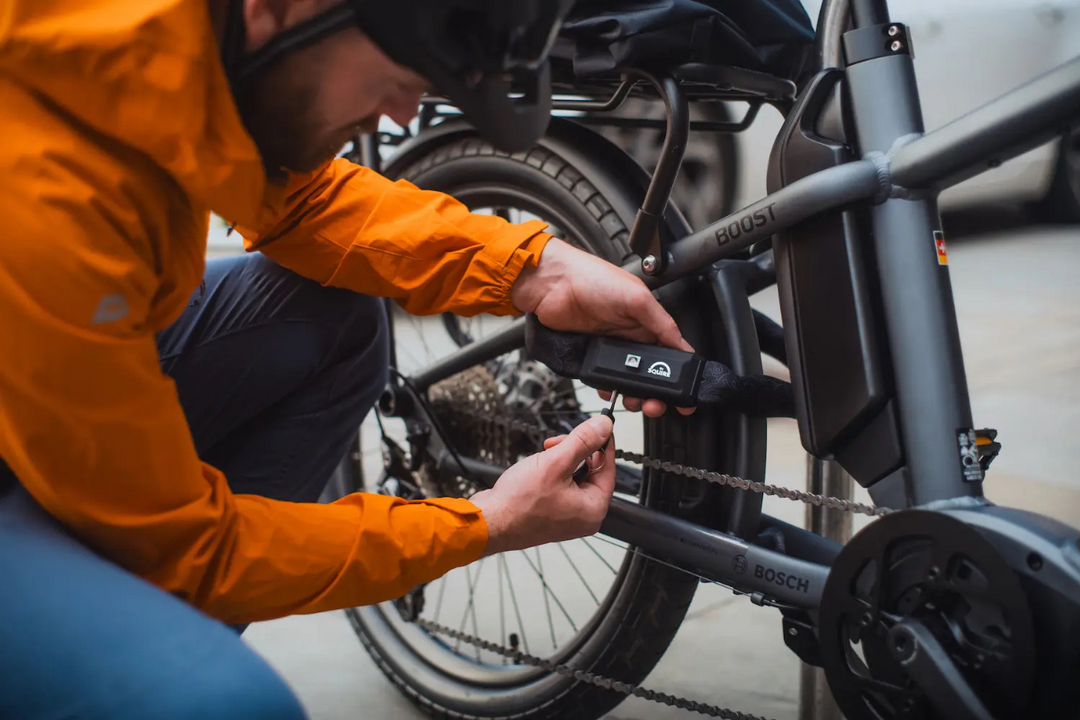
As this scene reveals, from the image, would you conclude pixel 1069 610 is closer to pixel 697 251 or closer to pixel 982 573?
pixel 982 573

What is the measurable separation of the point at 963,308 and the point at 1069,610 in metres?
2.19

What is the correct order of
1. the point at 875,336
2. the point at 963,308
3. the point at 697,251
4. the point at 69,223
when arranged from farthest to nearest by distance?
the point at 963,308 < the point at 697,251 < the point at 875,336 < the point at 69,223

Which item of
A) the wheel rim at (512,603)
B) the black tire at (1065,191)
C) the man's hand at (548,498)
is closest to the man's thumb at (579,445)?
the man's hand at (548,498)

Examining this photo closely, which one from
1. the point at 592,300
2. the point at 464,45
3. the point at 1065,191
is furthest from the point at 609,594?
the point at 1065,191

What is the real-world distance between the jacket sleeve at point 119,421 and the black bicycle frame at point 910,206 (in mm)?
405

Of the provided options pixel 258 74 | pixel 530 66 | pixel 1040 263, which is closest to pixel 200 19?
pixel 258 74

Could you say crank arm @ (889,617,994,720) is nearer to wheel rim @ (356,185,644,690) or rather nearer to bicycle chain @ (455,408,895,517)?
bicycle chain @ (455,408,895,517)

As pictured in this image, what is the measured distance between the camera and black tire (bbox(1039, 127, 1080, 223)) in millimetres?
2469

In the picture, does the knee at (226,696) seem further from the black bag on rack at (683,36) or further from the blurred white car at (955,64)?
the blurred white car at (955,64)

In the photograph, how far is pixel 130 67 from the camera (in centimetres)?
50

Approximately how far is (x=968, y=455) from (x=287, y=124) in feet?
1.90

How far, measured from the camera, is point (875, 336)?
0.74 m

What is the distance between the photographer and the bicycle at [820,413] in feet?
2.05

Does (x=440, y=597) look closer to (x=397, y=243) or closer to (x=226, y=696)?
(x=397, y=243)
